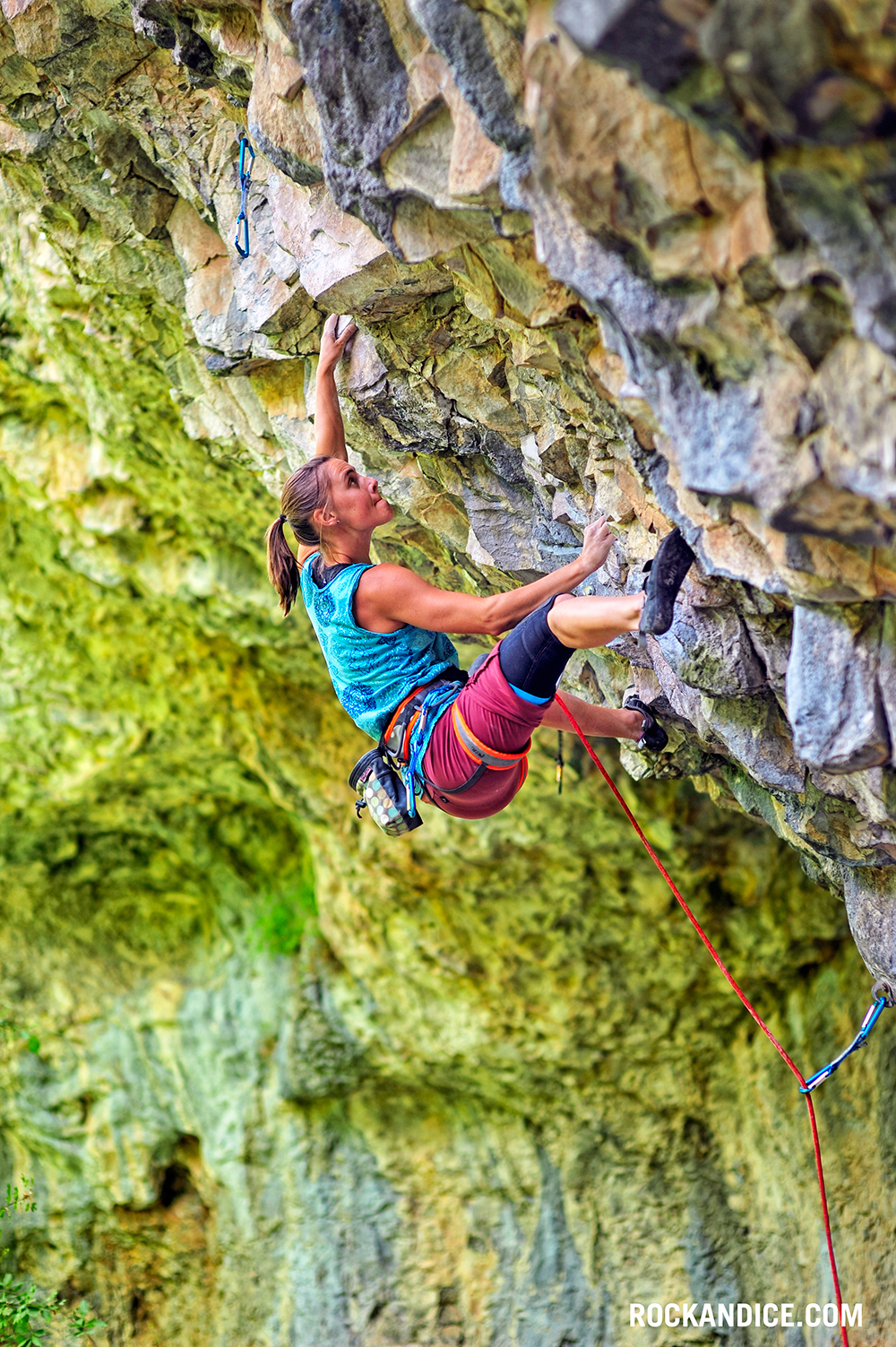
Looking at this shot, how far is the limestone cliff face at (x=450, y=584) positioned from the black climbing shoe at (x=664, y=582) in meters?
0.09

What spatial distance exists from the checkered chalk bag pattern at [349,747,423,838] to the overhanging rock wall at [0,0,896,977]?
0.77 m

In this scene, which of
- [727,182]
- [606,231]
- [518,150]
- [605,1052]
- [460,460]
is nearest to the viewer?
[727,182]

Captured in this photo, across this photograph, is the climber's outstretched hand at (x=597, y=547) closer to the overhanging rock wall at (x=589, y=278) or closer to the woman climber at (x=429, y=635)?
the woman climber at (x=429, y=635)

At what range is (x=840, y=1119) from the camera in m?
5.69

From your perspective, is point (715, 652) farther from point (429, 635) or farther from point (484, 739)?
point (429, 635)

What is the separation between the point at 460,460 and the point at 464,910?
3.25 m

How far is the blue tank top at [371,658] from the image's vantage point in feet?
9.48

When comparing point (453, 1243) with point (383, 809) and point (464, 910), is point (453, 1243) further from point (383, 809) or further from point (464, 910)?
point (383, 809)

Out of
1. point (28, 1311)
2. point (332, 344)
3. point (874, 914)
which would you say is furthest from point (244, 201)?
point (28, 1311)

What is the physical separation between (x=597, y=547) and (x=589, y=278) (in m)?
0.83

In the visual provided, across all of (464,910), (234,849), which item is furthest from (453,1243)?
(234,849)
